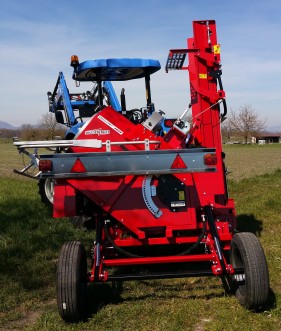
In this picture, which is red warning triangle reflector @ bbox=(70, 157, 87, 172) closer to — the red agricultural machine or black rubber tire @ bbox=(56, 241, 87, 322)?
the red agricultural machine

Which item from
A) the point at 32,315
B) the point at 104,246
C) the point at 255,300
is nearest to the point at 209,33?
the point at 104,246

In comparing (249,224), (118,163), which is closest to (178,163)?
(118,163)

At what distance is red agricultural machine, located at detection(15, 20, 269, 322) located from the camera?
373 centimetres

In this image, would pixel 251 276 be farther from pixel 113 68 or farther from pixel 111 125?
pixel 113 68

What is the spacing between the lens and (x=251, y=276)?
3.59 metres

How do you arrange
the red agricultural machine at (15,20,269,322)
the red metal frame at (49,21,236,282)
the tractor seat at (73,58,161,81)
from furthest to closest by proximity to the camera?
the tractor seat at (73,58,161,81) < the red metal frame at (49,21,236,282) < the red agricultural machine at (15,20,269,322)

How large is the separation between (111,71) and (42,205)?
3781mm

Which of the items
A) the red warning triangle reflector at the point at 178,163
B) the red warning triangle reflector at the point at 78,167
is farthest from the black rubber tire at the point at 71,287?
the red warning triangle reflector at the point at 178,163

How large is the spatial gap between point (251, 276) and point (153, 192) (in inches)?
50.8

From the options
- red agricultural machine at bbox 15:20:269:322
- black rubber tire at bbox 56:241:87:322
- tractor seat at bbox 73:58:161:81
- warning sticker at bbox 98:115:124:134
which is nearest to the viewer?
black rubber tire at bbox 56:241:87:322

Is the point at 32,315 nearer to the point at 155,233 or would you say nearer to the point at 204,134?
the point at 155,233

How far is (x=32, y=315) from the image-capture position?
389cm

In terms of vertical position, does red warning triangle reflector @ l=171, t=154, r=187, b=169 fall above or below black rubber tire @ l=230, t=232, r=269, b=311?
above

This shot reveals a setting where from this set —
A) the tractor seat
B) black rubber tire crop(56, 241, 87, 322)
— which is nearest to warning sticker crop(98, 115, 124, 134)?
the tractor seat
